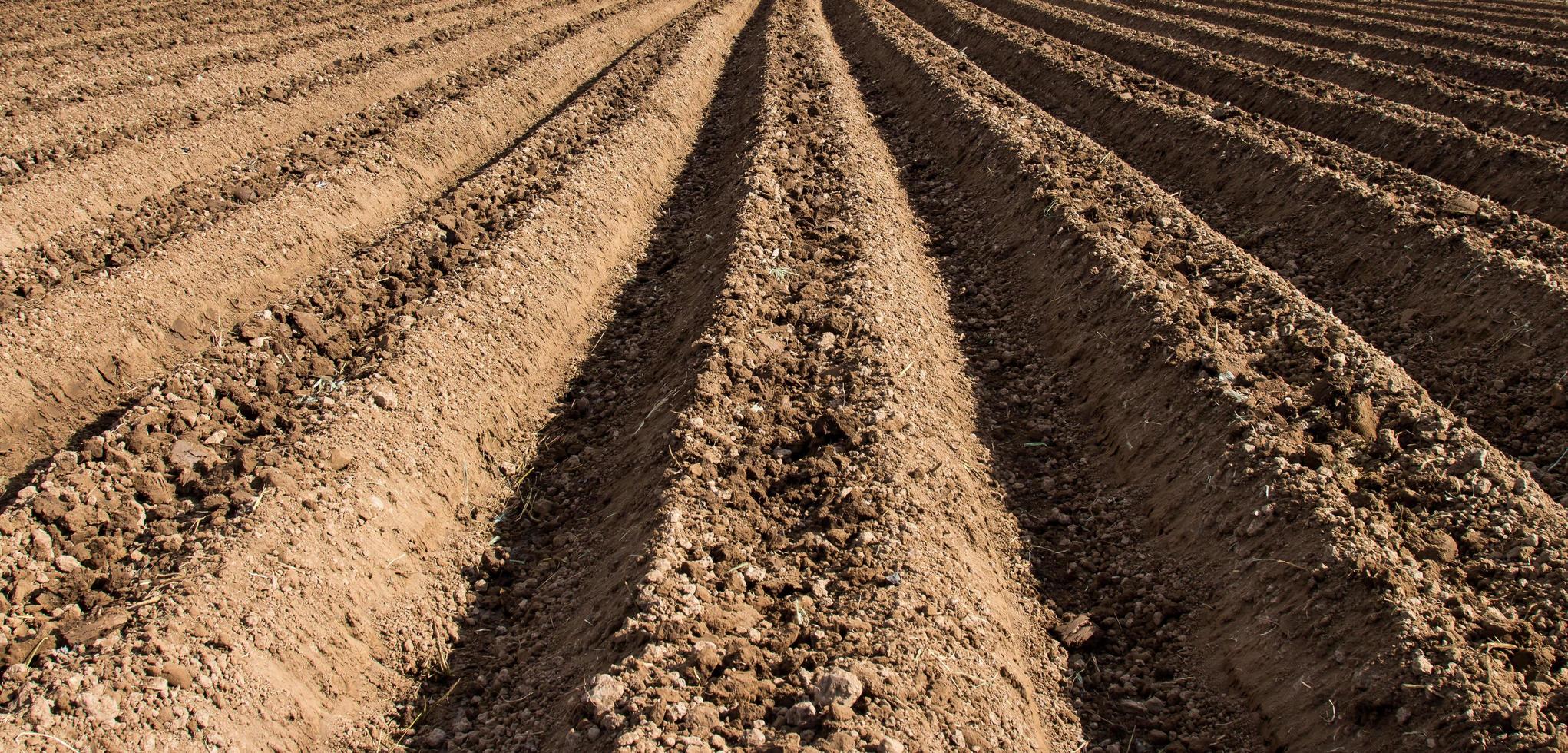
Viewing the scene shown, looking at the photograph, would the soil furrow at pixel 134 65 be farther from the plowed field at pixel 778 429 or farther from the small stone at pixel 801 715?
the small stone at pixel 801 715

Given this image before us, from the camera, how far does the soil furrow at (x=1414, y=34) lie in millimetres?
12430

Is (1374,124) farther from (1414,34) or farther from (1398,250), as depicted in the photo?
(1414,34)

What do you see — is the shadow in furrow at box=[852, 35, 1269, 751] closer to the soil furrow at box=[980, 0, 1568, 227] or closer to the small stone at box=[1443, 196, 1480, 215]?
the small stone at box=[1443, 196, 1480, 215]

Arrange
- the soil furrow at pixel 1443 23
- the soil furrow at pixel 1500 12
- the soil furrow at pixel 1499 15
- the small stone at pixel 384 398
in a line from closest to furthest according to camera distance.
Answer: the small stone at pixel 384 398
the soil furrow at pixel 1443 23
the soil furrow at pixel 1499 15
the soil furrow at pixel 1500 12

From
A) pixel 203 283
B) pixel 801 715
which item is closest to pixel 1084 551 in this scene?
pixel 801 715

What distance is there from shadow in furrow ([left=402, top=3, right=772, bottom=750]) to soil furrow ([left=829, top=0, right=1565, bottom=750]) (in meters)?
2.23

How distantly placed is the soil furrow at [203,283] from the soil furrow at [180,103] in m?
2.44

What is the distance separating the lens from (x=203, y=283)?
6199 millimetres

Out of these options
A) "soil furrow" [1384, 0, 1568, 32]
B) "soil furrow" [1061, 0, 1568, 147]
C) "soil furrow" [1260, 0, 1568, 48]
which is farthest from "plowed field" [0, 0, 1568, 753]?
"soil furrow" [1384, 0, 1568, 32]

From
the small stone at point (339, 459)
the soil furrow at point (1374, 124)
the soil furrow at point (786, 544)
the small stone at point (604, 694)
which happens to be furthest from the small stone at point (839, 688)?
the soil furrow at point (1374, 124)

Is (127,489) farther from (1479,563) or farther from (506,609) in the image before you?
(1479,563)

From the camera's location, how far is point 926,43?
13.3 m

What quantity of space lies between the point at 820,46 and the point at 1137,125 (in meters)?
5.13

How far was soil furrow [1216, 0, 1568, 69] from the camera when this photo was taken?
40.8ft
